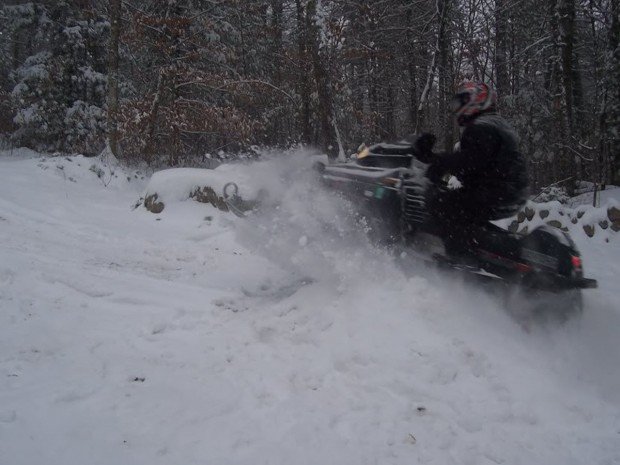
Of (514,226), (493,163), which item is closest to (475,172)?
(493,163)

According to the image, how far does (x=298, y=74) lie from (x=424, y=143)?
38.3ft

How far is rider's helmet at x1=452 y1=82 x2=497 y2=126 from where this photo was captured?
446 centimetres

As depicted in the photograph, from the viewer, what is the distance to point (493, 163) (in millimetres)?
4246

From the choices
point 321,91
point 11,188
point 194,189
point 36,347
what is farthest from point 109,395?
point 321,91

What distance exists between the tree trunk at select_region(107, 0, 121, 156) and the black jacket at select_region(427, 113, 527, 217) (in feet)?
38.0

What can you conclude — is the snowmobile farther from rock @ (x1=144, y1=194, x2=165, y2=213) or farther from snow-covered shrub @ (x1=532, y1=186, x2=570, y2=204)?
snow-covered shrub @ (x1=532, y1=186, x2=570, y2=204)

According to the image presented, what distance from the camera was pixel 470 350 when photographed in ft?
12.5

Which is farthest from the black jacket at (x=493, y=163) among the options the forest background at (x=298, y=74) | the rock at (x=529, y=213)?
the forest background at (x=298, y=74)

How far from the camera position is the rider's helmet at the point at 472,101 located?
446 centimetres

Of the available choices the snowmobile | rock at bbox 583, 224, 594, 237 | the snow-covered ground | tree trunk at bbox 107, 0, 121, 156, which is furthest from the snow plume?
tree trunk at bbox 107, 0, 121, 156

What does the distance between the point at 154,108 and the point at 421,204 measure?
10773 mm

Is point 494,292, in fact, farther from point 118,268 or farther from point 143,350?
point 118,268

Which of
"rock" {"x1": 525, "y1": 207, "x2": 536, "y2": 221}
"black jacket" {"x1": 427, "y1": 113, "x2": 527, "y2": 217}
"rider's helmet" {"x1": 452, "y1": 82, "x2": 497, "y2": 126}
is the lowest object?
"rock" {"x1": 525, "y1": 207, "x2": 536, "y2": 221}

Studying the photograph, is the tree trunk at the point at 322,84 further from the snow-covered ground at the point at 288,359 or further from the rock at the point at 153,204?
the snow-covered ground at the point at 288,359
